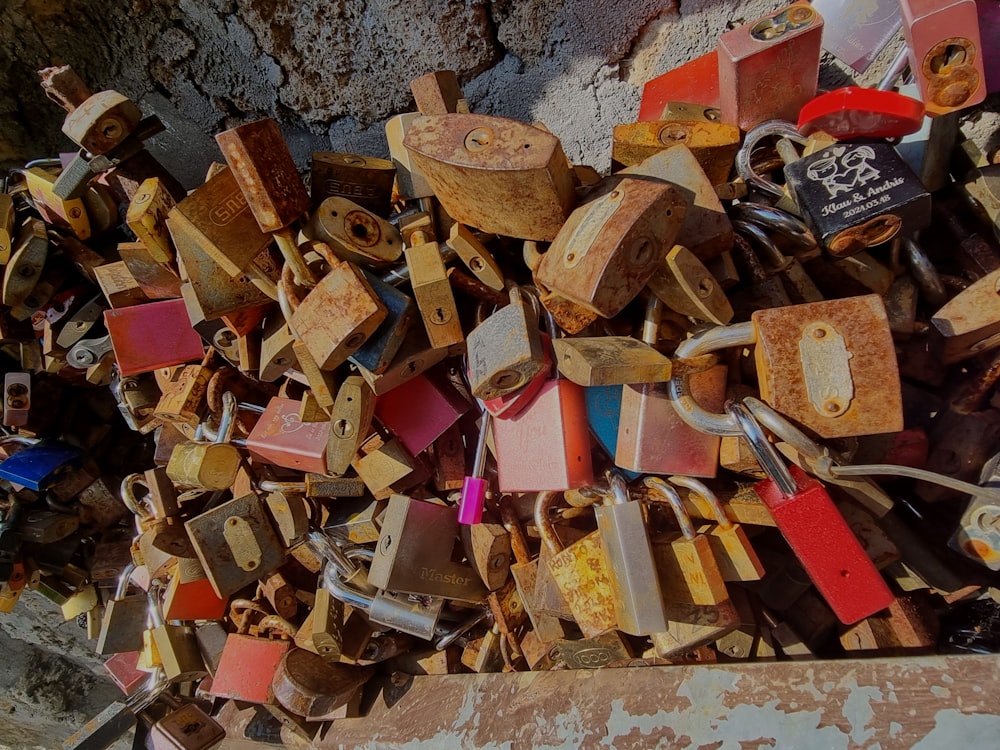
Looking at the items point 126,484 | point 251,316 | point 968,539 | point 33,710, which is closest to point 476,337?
point 251,316

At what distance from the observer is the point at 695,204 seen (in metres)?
1.19

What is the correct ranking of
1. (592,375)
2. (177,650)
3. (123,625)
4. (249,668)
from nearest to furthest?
1. (592,375)
2. (249,668)
3. (177,650)
4. (123,625)

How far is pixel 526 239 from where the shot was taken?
1263mm

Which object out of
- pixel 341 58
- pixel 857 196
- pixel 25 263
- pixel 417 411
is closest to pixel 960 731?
pixel 857 196

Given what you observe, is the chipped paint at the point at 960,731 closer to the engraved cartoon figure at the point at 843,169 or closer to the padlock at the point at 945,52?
the engraved cartoon figure at the point at 843,169

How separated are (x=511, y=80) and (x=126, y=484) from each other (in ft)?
5.16

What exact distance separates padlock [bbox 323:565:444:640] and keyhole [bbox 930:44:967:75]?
4.79 ft

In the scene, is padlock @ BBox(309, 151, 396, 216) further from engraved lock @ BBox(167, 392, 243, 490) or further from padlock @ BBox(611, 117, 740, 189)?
engraved lock @ BBox(167, 392, 243, 490)

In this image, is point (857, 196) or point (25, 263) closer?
point (857, 196)

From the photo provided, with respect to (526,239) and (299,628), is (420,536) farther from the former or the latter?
(526,239)

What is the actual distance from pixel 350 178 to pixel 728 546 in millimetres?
1096

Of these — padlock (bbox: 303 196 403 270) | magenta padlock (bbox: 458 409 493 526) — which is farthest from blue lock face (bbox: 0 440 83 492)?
magenta padlock (bbox: 458 409 493 526)

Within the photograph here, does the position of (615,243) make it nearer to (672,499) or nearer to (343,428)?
(672,499)

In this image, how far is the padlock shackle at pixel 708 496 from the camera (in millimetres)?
1244
